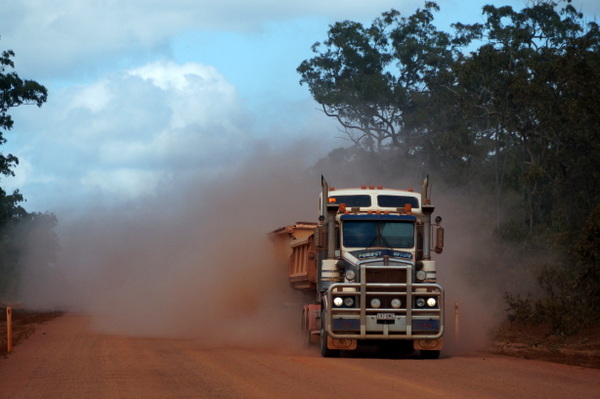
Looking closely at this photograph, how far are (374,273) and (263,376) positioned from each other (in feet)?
17.0

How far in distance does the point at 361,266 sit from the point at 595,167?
2438 cm

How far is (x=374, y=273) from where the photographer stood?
20.4 metres

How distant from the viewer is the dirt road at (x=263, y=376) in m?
13.6

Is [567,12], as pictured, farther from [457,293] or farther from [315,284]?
[315,284]

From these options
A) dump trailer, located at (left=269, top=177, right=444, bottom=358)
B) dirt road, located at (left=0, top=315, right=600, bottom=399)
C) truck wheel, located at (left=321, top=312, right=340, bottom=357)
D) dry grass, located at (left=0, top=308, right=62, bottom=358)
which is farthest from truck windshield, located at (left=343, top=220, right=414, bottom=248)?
dry grass, located at (left=0, top=308, right=62, bottom=358)

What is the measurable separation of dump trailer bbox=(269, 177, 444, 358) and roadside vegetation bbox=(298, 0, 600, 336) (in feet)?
25.3

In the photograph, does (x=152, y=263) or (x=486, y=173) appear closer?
(x=152, y=263)

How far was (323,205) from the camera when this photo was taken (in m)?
21.9

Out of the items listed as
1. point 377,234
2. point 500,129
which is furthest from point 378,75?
point 377,234

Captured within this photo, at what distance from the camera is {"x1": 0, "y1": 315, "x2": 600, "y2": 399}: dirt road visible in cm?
1361

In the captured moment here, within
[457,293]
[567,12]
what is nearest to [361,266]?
[457,293]

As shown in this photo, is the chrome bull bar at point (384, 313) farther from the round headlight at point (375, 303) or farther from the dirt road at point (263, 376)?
the dirt road at point (263, 376)

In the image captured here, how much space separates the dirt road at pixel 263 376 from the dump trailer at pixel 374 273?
619 mm

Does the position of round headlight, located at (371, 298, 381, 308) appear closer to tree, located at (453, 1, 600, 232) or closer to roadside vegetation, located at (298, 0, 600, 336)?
roadside vegetation, located at (298, 0, 600, 336)
